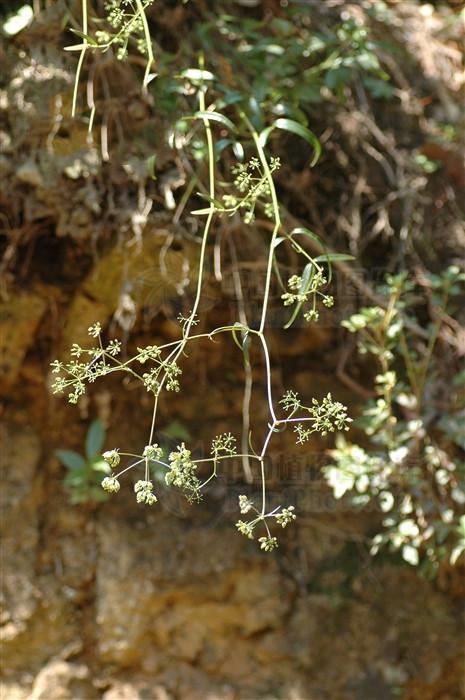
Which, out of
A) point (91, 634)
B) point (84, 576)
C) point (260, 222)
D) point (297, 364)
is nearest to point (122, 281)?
point (260, 222)

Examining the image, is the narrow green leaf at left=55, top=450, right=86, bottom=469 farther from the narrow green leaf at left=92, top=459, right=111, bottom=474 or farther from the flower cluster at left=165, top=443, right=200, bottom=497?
the flower cluster at left=165, top=443, right=200, bottom=497

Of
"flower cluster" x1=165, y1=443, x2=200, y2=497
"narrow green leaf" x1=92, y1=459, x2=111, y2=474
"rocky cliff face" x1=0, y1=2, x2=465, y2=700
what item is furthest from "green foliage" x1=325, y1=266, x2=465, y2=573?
"flower cluster" x1=165, y1=443, x2=200, y2=497

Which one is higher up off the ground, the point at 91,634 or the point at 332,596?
the point at 91,634

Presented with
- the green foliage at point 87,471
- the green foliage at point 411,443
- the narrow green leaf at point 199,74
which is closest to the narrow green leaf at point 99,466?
the green foliage at point 87,471

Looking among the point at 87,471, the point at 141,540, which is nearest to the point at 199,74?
the point at 87,471

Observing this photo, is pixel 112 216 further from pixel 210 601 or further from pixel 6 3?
pixel 210 601

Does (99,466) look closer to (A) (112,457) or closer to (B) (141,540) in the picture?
(B) (141,540)
